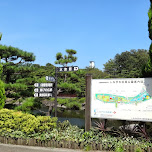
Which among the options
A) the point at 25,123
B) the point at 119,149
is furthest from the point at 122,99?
the point at 25,123

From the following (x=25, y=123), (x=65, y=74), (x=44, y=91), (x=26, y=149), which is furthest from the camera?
(x=65, y=74)

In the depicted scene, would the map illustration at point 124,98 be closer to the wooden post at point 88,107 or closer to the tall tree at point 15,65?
the wooden post at point 88,107

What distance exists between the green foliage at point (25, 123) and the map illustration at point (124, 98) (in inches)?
64.3

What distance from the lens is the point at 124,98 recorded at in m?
5.17

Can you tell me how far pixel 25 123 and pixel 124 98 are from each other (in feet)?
9.59

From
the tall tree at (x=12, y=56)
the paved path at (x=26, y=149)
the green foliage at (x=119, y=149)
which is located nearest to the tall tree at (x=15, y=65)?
the tall tree at (x=12, y=56)

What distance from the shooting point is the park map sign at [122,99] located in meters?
4.97

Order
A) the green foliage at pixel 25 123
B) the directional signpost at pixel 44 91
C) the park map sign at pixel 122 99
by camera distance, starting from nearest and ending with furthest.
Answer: the park map sign at pixel 122 99 < the green foliage at pixel 25 123 < the directional signpost at pixel 44 91

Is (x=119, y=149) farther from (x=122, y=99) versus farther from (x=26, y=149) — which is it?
(x=26, y=149)

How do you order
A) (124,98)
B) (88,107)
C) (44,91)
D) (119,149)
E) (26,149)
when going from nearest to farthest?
(119,149) → (26,149) → (124,98) → (88,107) → (44,91)

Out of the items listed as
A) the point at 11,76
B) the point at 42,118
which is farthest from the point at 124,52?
the point at 42,118

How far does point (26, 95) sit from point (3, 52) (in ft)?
6.82

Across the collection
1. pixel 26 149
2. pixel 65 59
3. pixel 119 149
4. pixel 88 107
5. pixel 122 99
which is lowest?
pixel 26 149

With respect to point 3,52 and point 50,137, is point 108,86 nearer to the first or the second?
point 50,137
